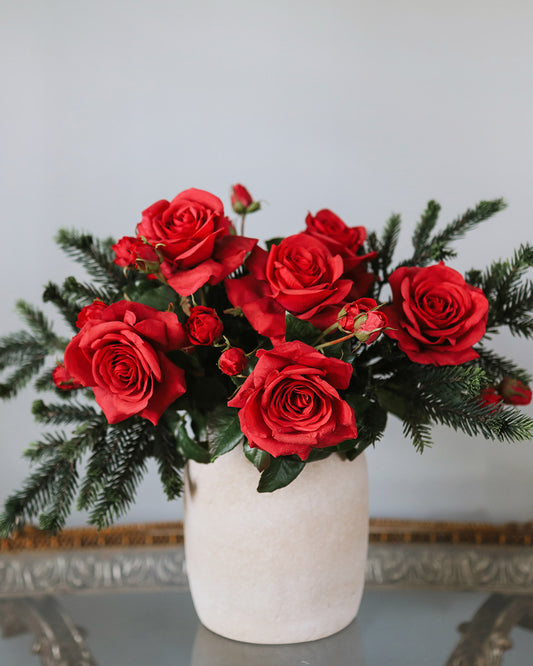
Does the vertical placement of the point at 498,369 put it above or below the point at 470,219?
below

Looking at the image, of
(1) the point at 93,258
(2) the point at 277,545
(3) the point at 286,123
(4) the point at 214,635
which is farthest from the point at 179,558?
(3) the point at 286,123

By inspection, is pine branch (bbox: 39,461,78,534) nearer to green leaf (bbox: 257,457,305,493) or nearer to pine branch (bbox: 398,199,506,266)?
green leaf (bbox: 257,457,305,493)

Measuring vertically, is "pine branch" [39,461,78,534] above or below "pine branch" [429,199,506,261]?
below

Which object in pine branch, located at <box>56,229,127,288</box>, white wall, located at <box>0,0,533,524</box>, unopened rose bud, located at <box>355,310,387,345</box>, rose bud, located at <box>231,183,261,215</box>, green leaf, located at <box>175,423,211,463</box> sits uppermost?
white wall, located at <box>0,0,533,524</box>

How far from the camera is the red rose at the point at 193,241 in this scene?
1.99ft

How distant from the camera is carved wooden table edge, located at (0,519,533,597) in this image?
0.89 meters

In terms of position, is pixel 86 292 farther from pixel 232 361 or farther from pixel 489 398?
pixel 489 398

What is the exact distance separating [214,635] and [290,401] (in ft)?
1.13

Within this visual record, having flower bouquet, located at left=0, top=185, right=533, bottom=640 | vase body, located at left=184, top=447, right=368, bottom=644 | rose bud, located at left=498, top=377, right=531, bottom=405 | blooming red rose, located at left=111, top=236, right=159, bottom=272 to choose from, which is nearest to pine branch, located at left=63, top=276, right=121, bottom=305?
flower bouquet, located at left=0, top=185, right=533, bottom=640

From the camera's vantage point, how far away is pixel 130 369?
57 centimetres

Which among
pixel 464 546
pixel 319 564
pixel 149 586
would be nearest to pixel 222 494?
pixel 319 564

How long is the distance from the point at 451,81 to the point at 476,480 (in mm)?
631

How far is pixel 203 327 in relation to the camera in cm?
59

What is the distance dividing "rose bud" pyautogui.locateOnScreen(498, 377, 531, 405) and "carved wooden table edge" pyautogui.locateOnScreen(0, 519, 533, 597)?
28cm
